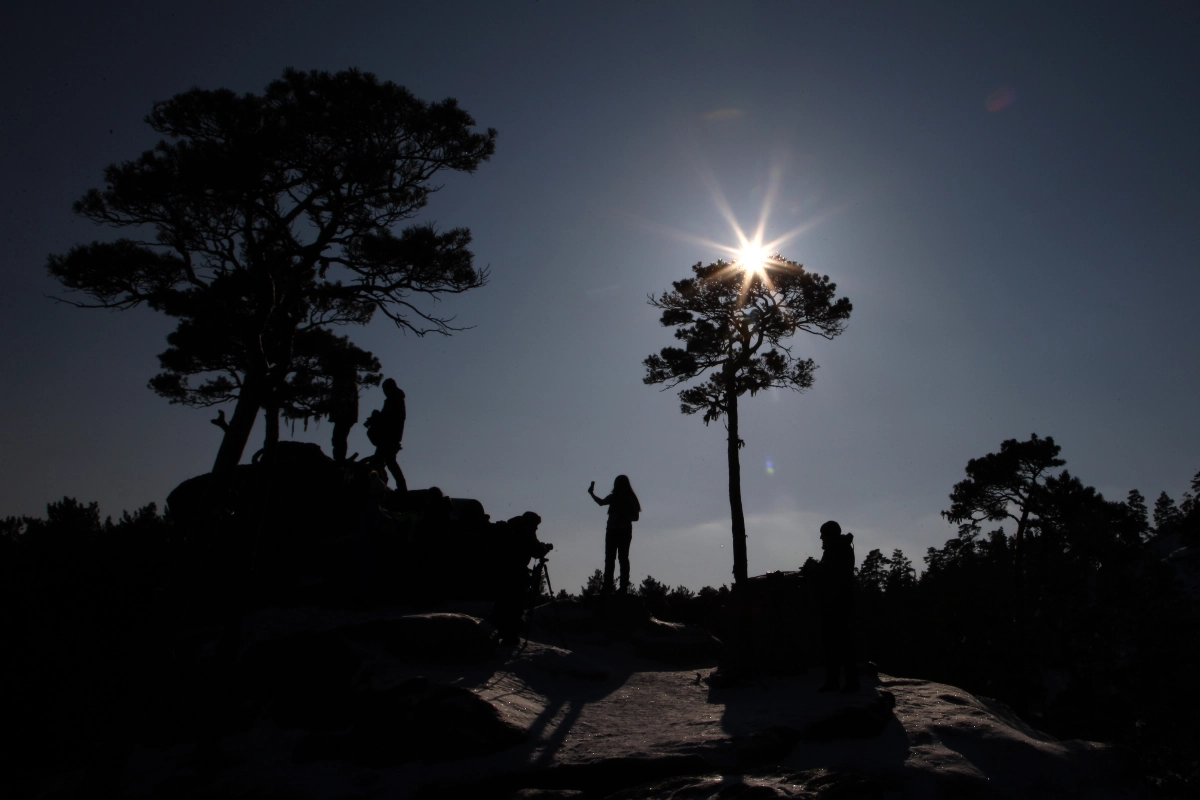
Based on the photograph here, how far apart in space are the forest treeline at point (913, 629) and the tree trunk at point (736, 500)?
1138 mm

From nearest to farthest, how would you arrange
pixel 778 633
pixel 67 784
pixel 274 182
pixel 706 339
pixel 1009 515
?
pixel 67 784 → pixel 778 633 → pixel 274 182 → pixel 706 339 → pixel 1009 515

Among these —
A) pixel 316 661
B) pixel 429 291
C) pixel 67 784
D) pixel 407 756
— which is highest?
pixel 429 291

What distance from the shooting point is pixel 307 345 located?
17312mm

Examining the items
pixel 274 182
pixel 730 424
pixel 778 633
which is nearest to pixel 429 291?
pixel 274 182

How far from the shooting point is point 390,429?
1221cm

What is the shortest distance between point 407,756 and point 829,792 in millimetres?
3243

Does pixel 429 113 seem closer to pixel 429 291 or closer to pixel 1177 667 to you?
pixel 429 291

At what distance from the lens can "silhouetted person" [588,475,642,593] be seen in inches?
469

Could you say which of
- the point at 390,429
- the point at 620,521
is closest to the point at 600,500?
the point at 620,521

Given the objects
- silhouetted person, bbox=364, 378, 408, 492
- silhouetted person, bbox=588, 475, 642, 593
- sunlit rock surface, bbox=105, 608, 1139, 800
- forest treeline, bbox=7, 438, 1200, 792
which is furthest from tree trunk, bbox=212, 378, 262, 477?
silhouetted person, bbox=588, 475, 642, 593

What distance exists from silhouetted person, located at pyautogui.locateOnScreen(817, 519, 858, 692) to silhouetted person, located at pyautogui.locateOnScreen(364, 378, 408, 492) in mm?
7291

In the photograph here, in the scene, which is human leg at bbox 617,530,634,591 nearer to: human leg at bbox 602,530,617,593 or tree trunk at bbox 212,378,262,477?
human leg at bbox 602,530,617,593

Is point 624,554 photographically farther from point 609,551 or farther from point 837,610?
point 837,610

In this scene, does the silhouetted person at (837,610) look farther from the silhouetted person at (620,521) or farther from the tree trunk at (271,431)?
the tree trunk at (271,431)
